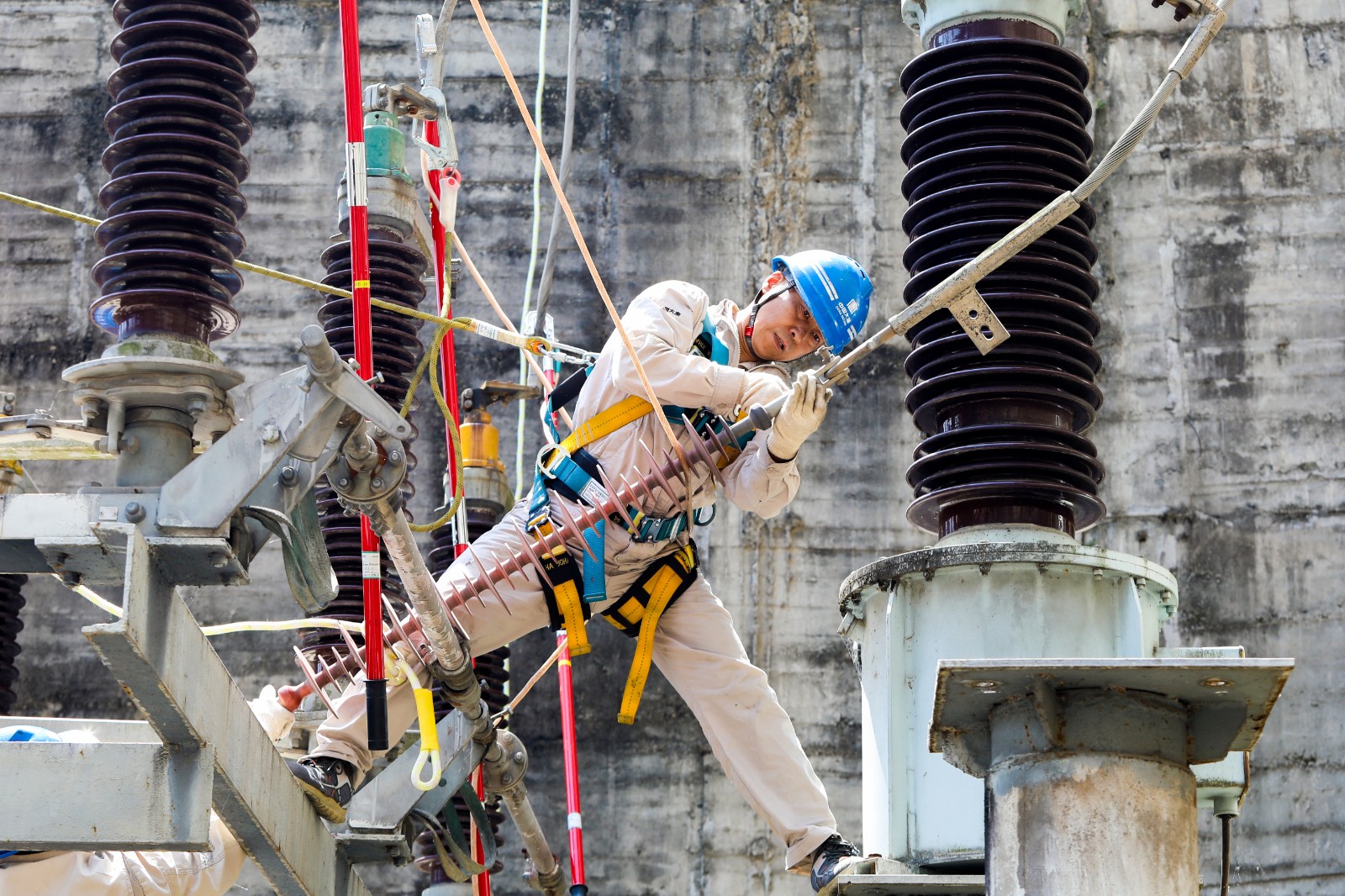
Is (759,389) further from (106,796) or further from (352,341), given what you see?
(352,341)

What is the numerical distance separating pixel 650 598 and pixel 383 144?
211 centimetres

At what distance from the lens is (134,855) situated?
5254 millimetres

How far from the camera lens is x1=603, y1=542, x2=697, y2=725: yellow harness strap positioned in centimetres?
587

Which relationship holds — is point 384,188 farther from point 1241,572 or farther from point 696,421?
point 1241,572

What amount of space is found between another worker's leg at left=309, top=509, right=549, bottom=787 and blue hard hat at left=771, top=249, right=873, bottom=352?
4.00 feet

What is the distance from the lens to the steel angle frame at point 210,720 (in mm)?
4051

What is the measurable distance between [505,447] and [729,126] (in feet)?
7.80

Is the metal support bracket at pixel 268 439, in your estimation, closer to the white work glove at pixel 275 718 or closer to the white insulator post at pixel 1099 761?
the white insulator post at pixel 1099 761

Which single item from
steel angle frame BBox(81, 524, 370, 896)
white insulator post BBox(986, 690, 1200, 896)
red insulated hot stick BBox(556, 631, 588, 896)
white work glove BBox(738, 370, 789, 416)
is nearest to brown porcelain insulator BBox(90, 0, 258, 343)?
steel angle frame BBox(81, 524, 370, 896)

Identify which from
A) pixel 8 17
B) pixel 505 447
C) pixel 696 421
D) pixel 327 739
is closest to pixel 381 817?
pixel 327 739

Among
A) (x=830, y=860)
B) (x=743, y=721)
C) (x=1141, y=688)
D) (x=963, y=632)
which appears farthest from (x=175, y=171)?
(x=1141, y=688)

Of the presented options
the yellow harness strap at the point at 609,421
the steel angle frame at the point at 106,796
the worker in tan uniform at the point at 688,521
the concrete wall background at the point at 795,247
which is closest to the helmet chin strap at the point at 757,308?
the worker in tan uniform at the point at 688,521

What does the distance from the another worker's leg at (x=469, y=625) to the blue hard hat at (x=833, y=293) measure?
48.0 inches

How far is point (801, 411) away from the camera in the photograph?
529 centimetres
